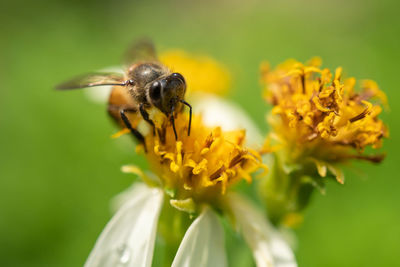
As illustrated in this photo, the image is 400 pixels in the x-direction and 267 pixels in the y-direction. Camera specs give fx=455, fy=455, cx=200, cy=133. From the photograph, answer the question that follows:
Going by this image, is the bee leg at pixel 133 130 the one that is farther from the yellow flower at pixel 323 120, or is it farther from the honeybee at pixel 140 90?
the yellow flower at pixel 323 120

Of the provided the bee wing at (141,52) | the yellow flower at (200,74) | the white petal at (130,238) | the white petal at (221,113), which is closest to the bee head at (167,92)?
the white petal at (130,238)

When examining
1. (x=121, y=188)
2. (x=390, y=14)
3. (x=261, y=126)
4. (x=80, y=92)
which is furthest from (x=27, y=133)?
(x=390, y=14)

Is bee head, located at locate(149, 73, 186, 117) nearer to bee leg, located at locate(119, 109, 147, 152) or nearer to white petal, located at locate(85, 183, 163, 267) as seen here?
bee leg, located at locate(119, 109, 147, 152)

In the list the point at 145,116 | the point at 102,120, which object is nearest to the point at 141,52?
the point at 145,116

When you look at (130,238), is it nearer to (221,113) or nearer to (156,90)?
(156,90)

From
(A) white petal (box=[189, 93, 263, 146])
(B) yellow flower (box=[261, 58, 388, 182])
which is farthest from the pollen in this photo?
(A) white petal (box=[189, 93, 263, 146])
